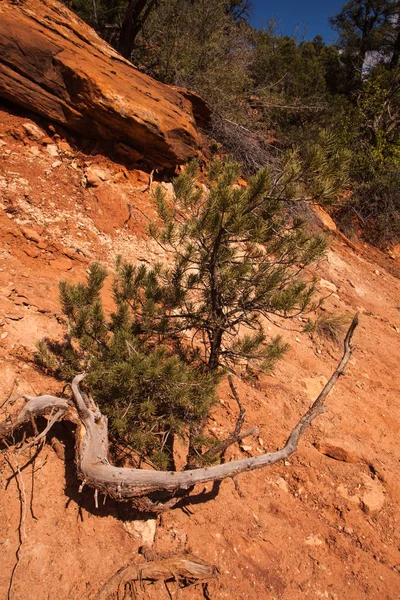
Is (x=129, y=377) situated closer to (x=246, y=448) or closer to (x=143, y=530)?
(x=143, y=530)

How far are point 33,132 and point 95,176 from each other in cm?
89

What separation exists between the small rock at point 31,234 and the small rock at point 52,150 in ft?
4.41

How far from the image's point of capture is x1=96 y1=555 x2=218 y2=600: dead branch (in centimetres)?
205

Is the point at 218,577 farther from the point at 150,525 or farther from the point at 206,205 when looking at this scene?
the point at 206,205

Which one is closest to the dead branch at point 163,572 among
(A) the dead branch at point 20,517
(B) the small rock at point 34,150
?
(A) the dead branch at point 20,517

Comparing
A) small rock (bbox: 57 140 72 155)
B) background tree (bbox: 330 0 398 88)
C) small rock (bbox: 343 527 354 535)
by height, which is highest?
background tree (bbox: 330 0 398 88)

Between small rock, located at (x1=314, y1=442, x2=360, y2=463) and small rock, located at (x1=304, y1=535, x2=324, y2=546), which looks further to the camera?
small rock, located at (x1=314, y1=442, x2=360, y2=463)

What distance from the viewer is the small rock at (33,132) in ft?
15.9

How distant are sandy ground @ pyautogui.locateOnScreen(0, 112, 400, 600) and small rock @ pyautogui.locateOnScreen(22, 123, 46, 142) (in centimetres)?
4

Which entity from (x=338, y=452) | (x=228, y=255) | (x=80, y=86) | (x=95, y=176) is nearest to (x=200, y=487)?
(x=338, y=452)

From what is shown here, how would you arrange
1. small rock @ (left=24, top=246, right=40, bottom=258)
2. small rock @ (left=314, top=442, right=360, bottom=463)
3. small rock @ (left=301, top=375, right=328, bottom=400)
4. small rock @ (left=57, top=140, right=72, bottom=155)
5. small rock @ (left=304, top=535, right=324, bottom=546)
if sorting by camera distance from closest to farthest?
small rock @ (left=304, top=535, right=324, bottom=546) → small rock @ (left=314, top=442, right=360, bottom=463) → small rock @ (left=24, top=246, right=40, bottom=258) → small rock @ (left=301, top=375, right=328, bottom=400) → small rock @ (left=57, top=140, right=72, bottom=155)

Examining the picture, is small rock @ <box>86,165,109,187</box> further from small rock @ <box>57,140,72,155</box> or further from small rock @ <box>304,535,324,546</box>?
small rock @ <box>304,535,324,546</box>

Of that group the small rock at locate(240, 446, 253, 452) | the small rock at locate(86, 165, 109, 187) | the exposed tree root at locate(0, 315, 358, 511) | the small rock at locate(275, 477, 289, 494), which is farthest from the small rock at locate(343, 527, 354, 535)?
the small rock at locate(86, 165, 109, 187)

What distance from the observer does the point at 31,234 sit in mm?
4137
